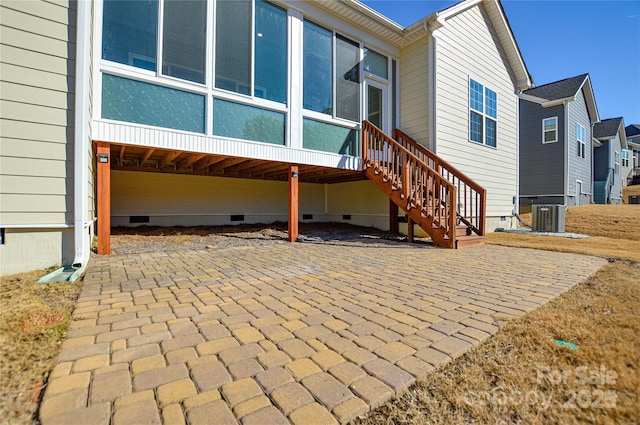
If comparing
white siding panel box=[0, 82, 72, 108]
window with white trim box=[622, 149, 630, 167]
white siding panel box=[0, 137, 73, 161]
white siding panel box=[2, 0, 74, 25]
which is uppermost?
window with white trim box=[622, 149, 630, 167]

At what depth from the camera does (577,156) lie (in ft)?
49.6

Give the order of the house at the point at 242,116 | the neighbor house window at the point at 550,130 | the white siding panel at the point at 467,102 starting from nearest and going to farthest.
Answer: the house at the point at 242,116
the white siding panel at the point at 467,102
the neighbor house window at the point at 550,130

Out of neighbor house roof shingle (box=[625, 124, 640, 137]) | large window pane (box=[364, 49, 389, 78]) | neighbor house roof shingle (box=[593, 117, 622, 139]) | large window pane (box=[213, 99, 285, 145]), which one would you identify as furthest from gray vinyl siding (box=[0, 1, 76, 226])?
neighbor house roof shingle (box=[625, 124, 640, 137])

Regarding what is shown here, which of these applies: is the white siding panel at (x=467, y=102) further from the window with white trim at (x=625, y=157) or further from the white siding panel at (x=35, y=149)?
the window with white trim at (x=625, y=157)

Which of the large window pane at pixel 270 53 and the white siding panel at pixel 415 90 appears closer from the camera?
the large window pane at pixel 270 53

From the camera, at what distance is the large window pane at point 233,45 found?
17.9 feet

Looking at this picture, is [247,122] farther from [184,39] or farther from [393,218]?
[393,218]

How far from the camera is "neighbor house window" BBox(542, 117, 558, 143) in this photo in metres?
14.2

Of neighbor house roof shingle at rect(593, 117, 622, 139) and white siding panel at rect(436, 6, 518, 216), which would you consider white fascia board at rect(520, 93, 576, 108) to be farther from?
neighbor house roof shingle at rect(593, 117, 622, 139)

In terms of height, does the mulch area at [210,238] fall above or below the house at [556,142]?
below

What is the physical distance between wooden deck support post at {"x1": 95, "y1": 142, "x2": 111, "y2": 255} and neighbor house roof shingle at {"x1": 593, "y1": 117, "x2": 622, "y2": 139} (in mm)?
27460

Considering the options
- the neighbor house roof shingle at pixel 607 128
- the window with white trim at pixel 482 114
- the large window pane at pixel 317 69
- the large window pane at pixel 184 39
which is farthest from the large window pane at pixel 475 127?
the neighbor house roof shingle at pixel 607 128

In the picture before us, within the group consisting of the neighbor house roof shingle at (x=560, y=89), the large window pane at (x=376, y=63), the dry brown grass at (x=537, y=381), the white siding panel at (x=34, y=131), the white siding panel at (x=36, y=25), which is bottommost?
the dry brown grass at (x=537, y=381)

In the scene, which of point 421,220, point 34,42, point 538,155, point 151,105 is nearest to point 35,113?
point 34,42
